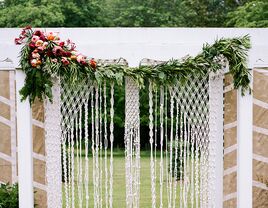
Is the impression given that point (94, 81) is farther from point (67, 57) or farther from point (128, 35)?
point (128, 35)

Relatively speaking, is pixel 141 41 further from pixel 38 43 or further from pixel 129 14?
pixel 129 14

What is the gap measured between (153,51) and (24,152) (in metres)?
1.35

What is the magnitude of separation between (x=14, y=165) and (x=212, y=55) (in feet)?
6.86

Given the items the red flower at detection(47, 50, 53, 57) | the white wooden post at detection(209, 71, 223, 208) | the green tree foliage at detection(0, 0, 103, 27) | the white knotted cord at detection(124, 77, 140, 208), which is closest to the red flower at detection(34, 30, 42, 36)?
the red flower at detection(47, 50, 53, 57)

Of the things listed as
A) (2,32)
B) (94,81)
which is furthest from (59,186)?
(2,32)

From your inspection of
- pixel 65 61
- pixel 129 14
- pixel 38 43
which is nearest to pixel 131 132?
pixel 65 61

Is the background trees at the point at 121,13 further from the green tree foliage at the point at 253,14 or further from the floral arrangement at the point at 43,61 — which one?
the floral arrangement at the point at 43,61

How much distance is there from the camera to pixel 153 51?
5.12 m

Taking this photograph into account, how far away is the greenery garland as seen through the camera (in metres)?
4.57

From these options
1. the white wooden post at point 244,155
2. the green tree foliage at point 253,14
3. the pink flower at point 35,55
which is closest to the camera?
the pink flower at point 35,55

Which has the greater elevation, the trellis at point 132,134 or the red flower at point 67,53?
the red flower at point 67,53

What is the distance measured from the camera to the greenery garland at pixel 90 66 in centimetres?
457

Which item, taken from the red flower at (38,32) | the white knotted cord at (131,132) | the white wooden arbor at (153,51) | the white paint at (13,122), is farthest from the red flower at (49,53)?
the white paint at (13,122)

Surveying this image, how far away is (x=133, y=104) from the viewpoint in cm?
505
